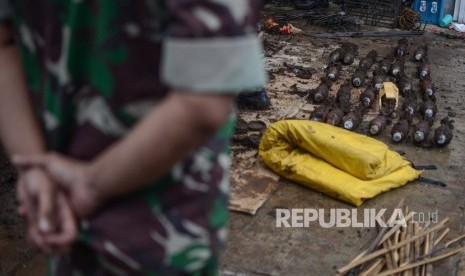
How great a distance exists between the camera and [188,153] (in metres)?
1.23

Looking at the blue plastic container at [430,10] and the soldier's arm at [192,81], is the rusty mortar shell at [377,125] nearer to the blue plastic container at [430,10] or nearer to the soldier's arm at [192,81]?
the blue plastic container at [430,10]

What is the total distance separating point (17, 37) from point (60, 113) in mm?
221

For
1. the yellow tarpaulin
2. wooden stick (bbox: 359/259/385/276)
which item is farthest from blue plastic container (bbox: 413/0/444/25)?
wooden stick (bbox: 359/259/385/276)

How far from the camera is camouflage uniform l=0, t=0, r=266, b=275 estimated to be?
1138mm

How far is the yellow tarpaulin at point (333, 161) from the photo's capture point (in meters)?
4.68

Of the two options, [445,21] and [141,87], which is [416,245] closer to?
[141,87]

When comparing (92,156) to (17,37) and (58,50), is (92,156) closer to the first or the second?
(58,50)

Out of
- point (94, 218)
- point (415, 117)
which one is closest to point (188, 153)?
point (94, 218)

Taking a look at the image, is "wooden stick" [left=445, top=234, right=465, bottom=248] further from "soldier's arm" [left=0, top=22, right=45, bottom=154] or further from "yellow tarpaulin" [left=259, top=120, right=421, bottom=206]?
"soldier's arm" [left=0, top=22, right=45, bottom=154]

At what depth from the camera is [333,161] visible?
4812 millimetres

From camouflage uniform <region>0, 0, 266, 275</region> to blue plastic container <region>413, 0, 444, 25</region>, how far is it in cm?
875

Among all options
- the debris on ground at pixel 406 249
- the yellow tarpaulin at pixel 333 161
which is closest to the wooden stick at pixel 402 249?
the debris on ground at pixel 406 249

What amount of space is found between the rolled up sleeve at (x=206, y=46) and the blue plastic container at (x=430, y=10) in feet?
29.1

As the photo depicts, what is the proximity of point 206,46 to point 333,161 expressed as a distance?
12.4ft
